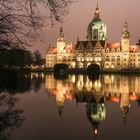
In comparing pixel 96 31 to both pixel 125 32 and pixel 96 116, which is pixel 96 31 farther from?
pixel 96 116

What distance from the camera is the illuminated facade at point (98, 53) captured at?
154 meters

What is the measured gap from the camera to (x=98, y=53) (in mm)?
158250

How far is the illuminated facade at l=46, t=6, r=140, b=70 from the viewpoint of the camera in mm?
154500

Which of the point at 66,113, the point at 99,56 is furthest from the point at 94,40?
the point at 66,113

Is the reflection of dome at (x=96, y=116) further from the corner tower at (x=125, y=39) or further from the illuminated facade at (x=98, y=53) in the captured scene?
the corner tower at (x=125, y=39)

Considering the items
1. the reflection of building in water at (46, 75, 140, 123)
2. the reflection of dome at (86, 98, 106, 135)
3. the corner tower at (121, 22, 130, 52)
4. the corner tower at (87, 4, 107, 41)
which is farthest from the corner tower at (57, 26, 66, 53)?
the reflection of dome at (86, 98, 106, 135)

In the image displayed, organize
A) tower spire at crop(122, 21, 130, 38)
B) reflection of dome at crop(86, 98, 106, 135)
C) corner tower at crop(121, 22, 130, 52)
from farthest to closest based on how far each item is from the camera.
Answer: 1. tower spire at crop(122, 21, 130, 38)
2. corner tower at crop(121, 22, 130, 52)
3. reflection of dome at crop(86, 98, 106, 135)

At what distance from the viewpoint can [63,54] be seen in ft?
547

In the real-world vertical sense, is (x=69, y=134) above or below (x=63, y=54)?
below

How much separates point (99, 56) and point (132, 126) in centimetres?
14182

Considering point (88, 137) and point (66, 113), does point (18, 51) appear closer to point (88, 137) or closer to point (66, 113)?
point (88, 137)

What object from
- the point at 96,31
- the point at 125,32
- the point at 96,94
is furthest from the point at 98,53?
the point at 96,94

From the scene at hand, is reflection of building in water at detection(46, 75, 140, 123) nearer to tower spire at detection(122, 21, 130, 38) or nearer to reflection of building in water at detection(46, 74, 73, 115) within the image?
reflection of building in water at detection(46, 74, 73, 115)

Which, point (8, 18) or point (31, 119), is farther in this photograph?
point (31, 119)
